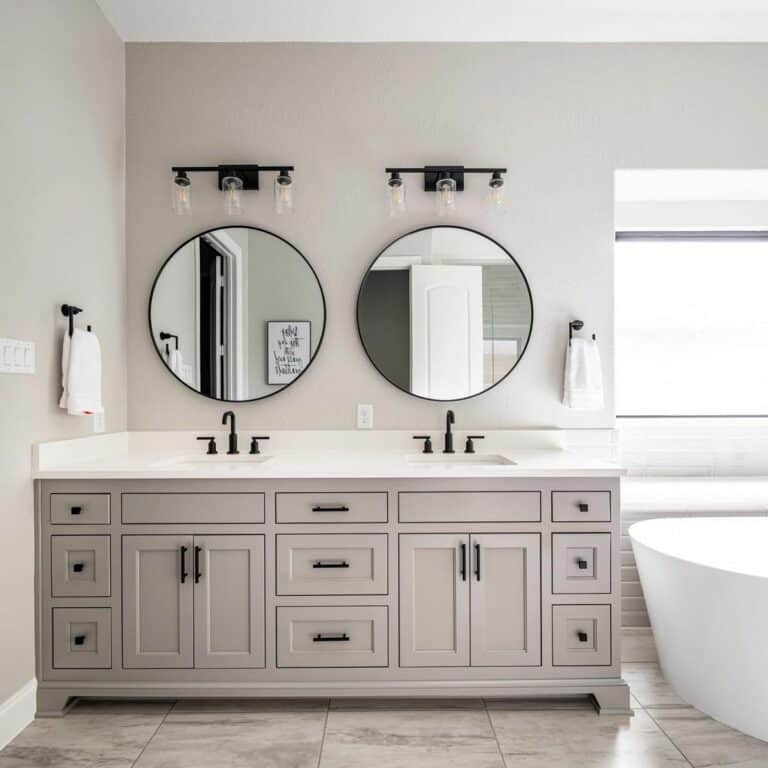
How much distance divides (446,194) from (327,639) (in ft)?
6.10

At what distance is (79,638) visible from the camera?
7.16ft

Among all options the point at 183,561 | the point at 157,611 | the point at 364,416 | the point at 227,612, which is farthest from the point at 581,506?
the point at 157,611

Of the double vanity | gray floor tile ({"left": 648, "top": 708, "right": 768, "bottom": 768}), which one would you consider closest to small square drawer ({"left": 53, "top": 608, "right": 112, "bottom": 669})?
the double vanity

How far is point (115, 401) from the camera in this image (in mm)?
2727

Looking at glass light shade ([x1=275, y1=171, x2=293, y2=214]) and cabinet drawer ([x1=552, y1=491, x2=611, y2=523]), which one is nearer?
cabinet drawer ([x1=552, y1=491, x2=611, y2=523])

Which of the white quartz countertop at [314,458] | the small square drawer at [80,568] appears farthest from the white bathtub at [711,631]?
the small square drawer at [80,568]

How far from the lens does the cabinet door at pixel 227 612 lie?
2191mm

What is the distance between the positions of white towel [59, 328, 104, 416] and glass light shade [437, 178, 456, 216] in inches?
60.5

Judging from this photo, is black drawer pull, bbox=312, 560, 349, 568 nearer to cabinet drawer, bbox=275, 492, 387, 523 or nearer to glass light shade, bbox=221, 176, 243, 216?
cabinet drawer, bbox=275, 492, 387, 523

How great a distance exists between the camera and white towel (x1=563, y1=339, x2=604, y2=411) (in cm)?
276

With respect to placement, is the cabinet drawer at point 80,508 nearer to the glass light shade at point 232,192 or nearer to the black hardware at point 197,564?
the black hardware at point 197,564

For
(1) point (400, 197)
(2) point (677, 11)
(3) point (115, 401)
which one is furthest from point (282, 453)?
(2) point (677, 11)

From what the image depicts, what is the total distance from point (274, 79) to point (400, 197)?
2.60 feet

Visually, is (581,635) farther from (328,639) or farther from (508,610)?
(328,639)
